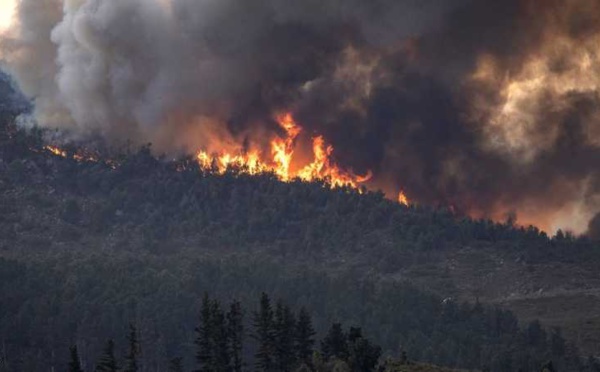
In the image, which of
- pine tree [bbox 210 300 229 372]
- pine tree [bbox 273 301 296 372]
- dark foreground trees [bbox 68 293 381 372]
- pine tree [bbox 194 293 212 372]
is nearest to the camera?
pine tree [bbox 194 293 212 372]

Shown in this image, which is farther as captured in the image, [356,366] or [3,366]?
[3,366]

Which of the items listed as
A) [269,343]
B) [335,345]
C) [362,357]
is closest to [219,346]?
[269,343]

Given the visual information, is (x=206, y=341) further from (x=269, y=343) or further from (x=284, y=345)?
(x=284, y=345)

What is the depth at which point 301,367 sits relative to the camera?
122188 mm

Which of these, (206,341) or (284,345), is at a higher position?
(206,341)

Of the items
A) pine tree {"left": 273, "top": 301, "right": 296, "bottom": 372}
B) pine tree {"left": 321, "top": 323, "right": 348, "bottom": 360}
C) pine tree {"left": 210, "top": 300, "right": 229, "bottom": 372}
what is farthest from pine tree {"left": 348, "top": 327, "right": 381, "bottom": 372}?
pine tree {"left": 210, "top": 300, "right": 229, "bottom": 372}

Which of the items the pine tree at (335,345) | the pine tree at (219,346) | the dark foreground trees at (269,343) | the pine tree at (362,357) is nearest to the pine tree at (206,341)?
the dark foreground trees at (269,343)

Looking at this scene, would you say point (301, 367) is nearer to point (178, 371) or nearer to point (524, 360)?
point (178, 371)

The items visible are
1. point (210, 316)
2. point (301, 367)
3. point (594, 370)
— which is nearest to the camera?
point (301, 367)

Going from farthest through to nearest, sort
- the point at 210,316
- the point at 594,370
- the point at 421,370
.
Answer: the point at 594,370 → the point at 210,316 → the point at 421,370

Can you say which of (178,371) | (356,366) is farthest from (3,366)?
(356,366)

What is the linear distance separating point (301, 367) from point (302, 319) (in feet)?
33.8

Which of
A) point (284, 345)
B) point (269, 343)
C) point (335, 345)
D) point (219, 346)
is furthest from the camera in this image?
point (284, 345)

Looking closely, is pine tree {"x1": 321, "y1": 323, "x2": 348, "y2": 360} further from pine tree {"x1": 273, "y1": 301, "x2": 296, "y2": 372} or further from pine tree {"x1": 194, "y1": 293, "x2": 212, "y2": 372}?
pine tree {"x1": 194, "y1": 293, "x2": 212, "y2": 372}
